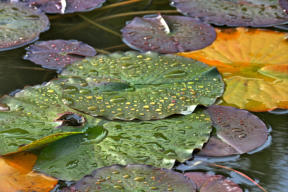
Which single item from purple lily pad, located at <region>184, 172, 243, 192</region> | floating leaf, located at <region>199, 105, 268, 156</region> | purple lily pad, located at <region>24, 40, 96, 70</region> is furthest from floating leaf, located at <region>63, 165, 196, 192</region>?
purple lily pad, located at <region>24, 40, 96, 70</region>

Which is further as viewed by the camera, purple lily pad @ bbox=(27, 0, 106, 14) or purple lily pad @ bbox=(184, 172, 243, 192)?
purple lily pad @ bbox=(27, 0, 106, 14)

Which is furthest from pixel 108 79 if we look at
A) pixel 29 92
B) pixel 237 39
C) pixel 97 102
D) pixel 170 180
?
pixel 237 39

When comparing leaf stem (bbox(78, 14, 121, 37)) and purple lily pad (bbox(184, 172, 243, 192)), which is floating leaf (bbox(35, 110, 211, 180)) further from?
leaf stem (bbox(78, 14, 121, 37))

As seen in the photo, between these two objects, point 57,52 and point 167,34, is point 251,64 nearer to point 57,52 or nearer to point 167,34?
point 167,34

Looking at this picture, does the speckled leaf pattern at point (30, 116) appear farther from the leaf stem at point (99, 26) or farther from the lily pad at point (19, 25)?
the leaf stem at point (99, 26)

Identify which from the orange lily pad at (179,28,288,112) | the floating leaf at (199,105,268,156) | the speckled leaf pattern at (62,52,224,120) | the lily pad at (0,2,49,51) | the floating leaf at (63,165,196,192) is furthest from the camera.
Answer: the lily pad at (0,2,49,51)

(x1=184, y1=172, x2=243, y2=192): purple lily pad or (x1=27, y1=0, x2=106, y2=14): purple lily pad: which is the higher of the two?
(x1=27, y1=0, x2=106, y2=14): purple lily pad
